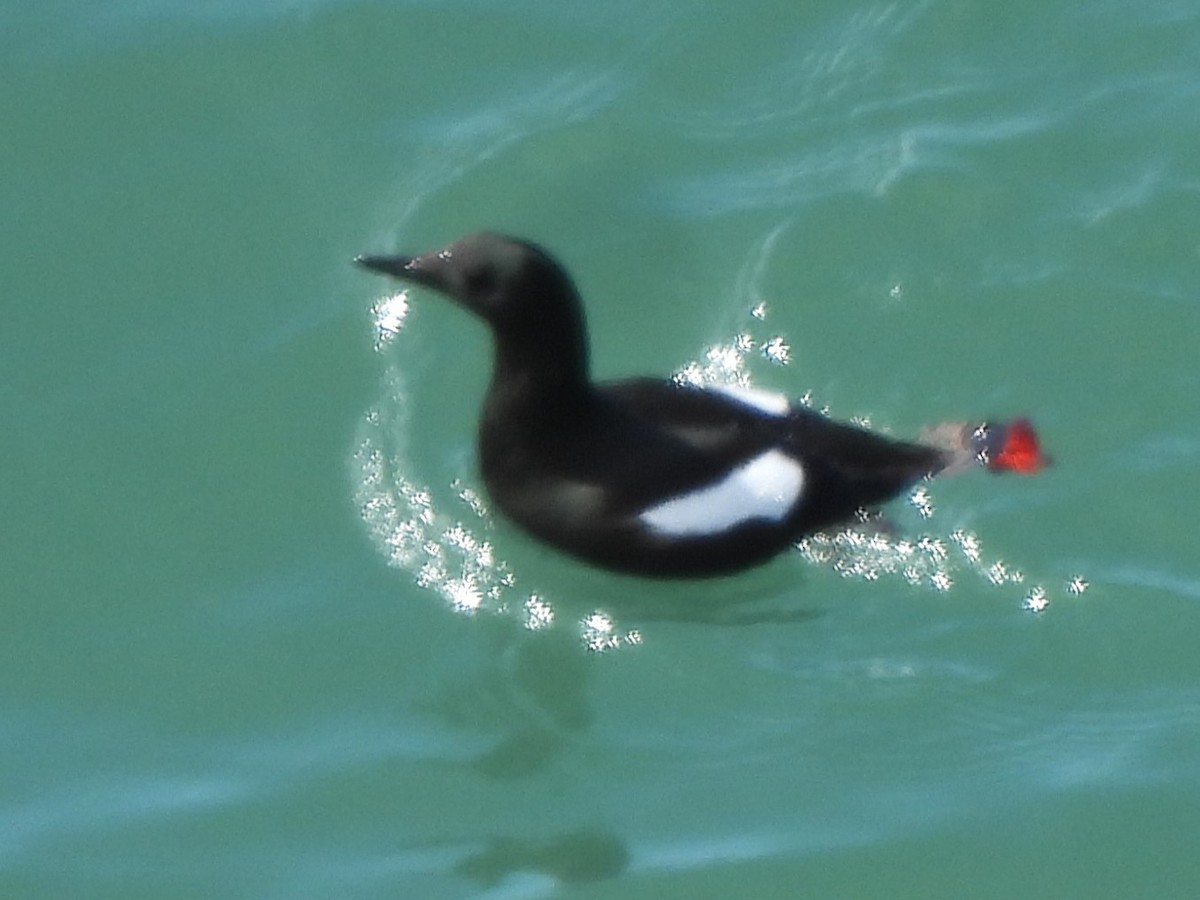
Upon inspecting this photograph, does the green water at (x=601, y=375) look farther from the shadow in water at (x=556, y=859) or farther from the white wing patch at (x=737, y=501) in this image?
the white wing patch at (x=737, y=501)

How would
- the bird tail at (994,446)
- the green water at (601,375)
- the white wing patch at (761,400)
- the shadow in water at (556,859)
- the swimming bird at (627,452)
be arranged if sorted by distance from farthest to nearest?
1. the bird tail at (994,446)
2. the white wing patch at (761,400)
3. the swimming bird at (627,452)
4. the green water at (601,375)
5. the shadow in water at (556,859)

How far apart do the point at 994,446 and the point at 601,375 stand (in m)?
1.45

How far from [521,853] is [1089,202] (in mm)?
3553

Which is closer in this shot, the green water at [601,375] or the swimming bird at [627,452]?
the green water at [601,375]

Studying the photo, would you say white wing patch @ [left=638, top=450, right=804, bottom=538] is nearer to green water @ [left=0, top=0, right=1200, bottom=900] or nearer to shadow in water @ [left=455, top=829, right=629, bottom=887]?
green water @ [left=0, top=0, right=1200, bottom=900]

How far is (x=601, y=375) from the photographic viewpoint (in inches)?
322

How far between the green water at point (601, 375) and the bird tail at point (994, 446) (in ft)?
0.26

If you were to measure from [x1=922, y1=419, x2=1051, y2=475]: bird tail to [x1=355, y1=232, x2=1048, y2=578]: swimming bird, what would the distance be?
20cm

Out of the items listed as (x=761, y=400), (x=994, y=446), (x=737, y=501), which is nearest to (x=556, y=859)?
(x=737, y=501)

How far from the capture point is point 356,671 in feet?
23.3

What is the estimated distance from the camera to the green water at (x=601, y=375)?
6547mm

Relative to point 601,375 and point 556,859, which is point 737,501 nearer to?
point 601,375

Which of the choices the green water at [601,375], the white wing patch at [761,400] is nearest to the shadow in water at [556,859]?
the green water at [601,375]

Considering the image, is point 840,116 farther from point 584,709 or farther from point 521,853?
point 521,853
